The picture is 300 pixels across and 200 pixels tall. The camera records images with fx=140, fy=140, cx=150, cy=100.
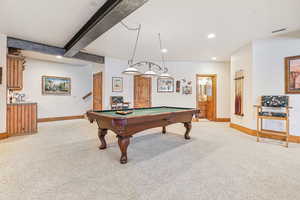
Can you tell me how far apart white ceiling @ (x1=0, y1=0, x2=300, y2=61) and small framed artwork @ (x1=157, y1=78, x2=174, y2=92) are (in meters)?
2.12

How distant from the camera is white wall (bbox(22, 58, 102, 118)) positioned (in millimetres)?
5756

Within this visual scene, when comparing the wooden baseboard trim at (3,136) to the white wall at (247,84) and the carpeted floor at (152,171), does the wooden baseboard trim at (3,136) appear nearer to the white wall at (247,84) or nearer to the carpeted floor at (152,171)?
the carpeted floor at (152,171)

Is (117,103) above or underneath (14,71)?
underneath

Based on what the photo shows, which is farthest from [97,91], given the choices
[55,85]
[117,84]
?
[55,85]

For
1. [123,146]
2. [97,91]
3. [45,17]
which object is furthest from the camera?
[97,91]

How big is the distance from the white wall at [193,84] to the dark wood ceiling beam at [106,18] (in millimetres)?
3613

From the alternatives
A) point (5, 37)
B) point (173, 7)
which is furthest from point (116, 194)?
point (5, 37)

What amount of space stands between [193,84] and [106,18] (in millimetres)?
4748

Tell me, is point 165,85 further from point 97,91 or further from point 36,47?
point 36,47

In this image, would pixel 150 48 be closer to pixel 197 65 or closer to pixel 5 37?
pixel 197 65

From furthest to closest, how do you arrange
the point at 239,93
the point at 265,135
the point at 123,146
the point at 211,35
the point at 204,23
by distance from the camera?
the point at 239,93, the point at 265,135, the point at 211,35, the point at 204,23, the point at 123,146

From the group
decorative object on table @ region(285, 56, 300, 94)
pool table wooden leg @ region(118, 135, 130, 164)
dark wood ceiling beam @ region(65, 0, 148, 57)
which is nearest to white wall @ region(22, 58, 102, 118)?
dark wood ceiling beam @ region(65, 0, 148, 57)

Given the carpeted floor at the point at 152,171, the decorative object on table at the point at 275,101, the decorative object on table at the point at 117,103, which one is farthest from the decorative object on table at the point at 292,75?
the decorative object on table at the point at 117,103

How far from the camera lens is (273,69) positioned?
3.74 meters
